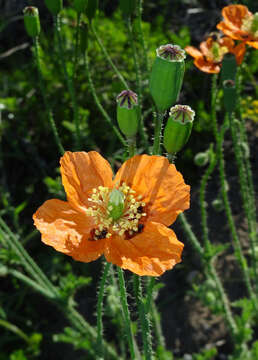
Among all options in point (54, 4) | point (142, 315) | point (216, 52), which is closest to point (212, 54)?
point (216, 52)

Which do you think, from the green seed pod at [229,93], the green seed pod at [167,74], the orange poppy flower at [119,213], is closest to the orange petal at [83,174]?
the orange poppy flower at [119,213]

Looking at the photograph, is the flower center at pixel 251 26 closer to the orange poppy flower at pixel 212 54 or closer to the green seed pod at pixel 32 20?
the orange poppy flower at pixel 212 54

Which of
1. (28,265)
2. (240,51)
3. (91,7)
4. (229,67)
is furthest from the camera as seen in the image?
(28,265)

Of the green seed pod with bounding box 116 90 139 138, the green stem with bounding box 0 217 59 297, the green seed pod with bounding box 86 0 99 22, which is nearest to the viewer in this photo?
the green seed pod with bounding box 116 90 139 138

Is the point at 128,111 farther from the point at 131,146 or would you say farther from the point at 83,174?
the point at 83,174

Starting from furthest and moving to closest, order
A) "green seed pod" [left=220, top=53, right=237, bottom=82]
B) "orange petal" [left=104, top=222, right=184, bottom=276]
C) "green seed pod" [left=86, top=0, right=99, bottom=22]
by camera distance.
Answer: "green seed pod" [left=86, top=0, right=99, bottom=22]
"green seed pod" [left=220, top=53, right=237, bottom=82]
"orange petal" [left=104, top=222, right=184, bottom=276]

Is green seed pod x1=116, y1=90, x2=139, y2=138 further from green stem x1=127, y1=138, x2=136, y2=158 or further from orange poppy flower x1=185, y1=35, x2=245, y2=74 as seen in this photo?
orange poppy flower x1=185, y1=35, x2=245, y2=74

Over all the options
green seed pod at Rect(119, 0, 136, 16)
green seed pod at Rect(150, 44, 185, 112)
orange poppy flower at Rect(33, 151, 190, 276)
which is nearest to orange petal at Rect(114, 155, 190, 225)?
orange poppy flower at Rect(33, 151, 190, 276)
